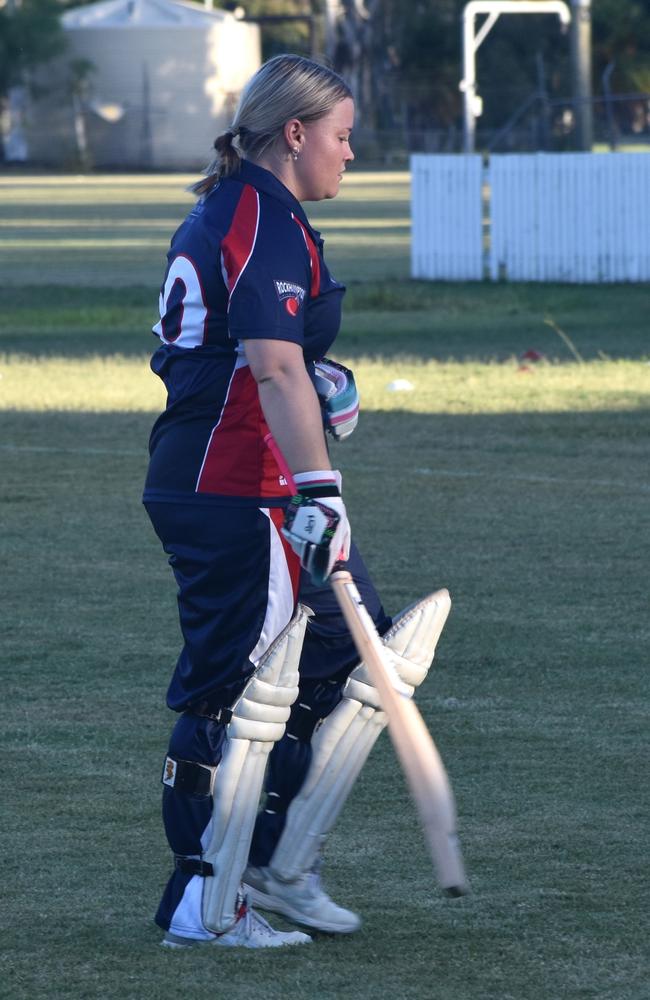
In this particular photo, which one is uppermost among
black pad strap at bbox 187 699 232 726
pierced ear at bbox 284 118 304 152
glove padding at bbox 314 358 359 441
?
pierced ear at bbox 284 118 304 152

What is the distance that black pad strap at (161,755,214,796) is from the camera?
4.28 m

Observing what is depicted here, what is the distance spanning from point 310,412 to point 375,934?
50.6 inches

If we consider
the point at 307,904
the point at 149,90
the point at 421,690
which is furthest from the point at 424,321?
the point at 149,90

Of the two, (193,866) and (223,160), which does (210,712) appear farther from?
(223,160)

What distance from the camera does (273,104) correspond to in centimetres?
415

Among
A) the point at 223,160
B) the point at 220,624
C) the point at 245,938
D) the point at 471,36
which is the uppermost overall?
the point at 223,160

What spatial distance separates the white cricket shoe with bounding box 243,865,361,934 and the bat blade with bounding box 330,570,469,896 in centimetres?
→ 42

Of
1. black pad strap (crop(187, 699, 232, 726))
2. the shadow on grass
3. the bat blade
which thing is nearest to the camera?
the bat blade

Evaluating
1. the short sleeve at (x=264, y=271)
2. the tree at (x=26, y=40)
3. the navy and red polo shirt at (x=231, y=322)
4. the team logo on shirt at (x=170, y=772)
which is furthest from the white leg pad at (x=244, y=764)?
the tree at (x=26, y=40)

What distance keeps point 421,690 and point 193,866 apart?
2.50 metres

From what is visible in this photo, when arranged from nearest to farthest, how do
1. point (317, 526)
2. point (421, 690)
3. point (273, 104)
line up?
point (317, 526) < point (273, 104) < point (421, 690)

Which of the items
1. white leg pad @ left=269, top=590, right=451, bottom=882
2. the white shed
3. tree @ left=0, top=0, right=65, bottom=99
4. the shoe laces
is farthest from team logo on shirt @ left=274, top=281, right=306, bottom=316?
tree @ left=0, top=0, right=65, bottom=99

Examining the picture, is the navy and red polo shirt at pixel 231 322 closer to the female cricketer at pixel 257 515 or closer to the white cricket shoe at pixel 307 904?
the female cricketer at pixel 257 515

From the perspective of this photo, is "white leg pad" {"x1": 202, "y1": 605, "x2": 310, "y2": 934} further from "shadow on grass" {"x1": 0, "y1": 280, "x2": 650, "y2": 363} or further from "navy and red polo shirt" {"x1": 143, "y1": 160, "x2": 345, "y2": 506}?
"shadow on grass" {"x1": 0, "y1": 280, "x2": 650, "y2": 363}
